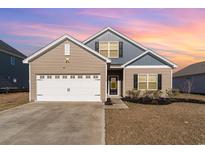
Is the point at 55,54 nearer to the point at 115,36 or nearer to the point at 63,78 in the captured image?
the point at 63,78

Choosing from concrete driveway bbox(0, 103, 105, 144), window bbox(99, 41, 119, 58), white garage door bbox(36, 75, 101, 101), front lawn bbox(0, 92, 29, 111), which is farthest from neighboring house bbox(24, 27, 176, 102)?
concrete driveway bbox(0, 103, 105, 144)

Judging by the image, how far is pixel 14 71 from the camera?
111ft

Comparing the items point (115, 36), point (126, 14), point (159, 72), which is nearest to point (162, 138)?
point (126, 14)

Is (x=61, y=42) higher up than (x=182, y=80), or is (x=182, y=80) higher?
(x=61, y=42)

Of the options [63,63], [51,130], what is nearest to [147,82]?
[63,63]

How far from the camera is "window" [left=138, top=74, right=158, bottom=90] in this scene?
21188 millimetres

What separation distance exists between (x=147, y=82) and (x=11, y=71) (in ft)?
67.0

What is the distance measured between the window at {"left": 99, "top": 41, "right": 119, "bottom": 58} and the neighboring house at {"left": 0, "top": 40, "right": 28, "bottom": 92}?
47.9ft

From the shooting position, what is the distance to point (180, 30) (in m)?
17.9

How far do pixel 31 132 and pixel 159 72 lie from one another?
49.6 ft

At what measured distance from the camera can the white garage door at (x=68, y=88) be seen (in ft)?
59.6

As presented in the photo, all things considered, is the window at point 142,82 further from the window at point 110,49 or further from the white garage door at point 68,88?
the white garage door at point 68,88

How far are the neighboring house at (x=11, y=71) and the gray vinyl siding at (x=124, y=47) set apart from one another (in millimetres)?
13963

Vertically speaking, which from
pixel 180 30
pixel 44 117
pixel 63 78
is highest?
pixel 180 30
